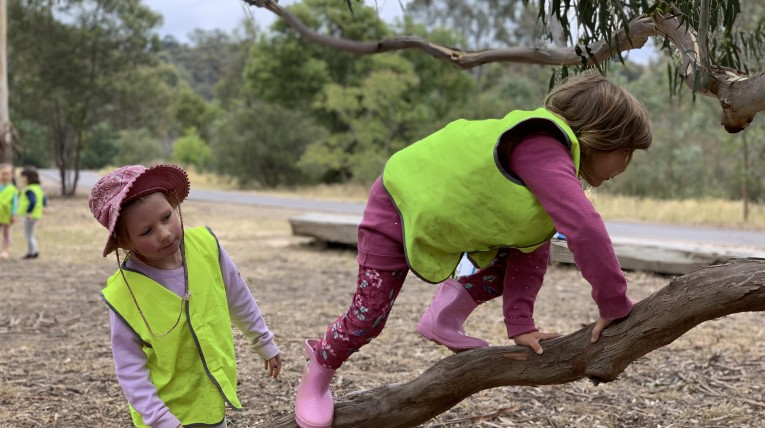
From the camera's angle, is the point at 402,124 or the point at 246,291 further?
the point at 402,124

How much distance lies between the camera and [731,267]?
209 cm

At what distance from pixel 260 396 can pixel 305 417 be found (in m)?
1.39

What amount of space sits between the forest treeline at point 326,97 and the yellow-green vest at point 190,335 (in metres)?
9.24

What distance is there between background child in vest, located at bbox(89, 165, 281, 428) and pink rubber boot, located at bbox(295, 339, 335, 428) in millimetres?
242

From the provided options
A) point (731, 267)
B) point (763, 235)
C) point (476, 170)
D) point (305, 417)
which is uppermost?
point (476, 170)

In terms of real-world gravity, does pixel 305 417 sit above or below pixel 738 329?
above

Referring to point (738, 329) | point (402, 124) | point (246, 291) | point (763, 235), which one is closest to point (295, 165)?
point (402, 124)

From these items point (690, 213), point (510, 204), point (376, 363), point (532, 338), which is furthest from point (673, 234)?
point (510, 204)

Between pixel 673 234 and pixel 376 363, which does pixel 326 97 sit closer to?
pixel 673 234

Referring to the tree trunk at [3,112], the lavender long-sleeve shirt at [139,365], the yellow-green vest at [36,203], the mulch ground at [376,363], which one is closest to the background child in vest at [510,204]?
the lavender long-sleeve shirt at [139,365]

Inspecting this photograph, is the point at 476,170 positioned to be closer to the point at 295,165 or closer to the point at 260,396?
the point at 260,396

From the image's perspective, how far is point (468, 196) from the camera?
2191 mm

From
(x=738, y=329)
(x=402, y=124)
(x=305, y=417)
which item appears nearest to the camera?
(x=305, y=417)

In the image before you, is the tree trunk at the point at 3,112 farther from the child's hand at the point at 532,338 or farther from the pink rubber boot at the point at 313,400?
the child's hand at the point at 532,338
